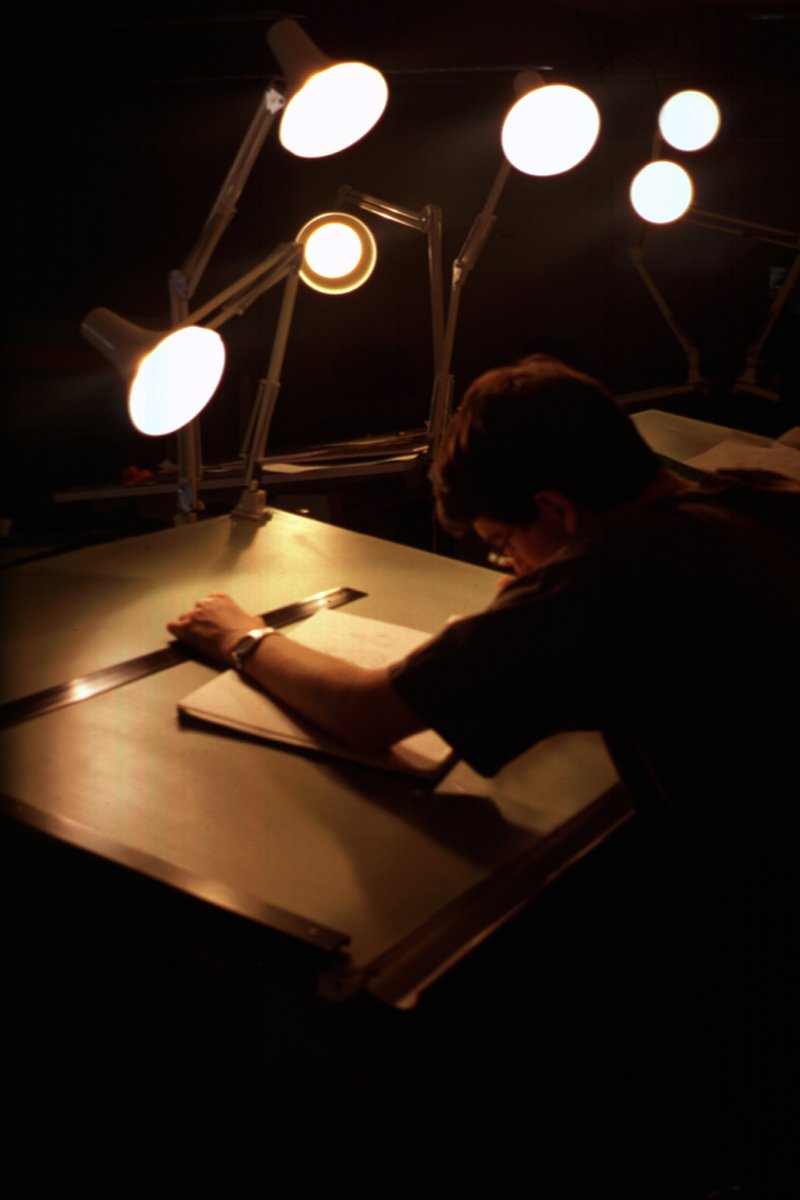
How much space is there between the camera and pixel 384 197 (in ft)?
12.5

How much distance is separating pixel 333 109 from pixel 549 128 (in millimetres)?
517

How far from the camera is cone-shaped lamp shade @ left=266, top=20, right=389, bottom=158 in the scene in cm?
144

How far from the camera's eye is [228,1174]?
1.31 metres

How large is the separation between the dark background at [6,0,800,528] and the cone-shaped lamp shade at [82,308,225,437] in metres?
1.12

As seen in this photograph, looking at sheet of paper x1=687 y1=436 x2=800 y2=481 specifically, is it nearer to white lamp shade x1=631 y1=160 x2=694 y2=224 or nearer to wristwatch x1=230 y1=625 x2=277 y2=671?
white lamp shade x1=631 y1=160 x2=694 y2=224

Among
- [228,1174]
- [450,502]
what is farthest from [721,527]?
[228,1174]

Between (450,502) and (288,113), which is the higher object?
(288,113)

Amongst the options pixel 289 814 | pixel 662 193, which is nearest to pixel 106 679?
pixel 289 814

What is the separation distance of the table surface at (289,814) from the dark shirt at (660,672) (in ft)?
0.34

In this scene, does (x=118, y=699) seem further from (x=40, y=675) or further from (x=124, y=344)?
(x=124, y=344)

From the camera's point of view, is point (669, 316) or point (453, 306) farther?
point (669, 316)

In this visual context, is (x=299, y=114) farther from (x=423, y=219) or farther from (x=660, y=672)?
(x=660, y=672)

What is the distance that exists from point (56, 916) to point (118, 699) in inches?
13.5

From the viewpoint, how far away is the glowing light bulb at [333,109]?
1.48 metres
